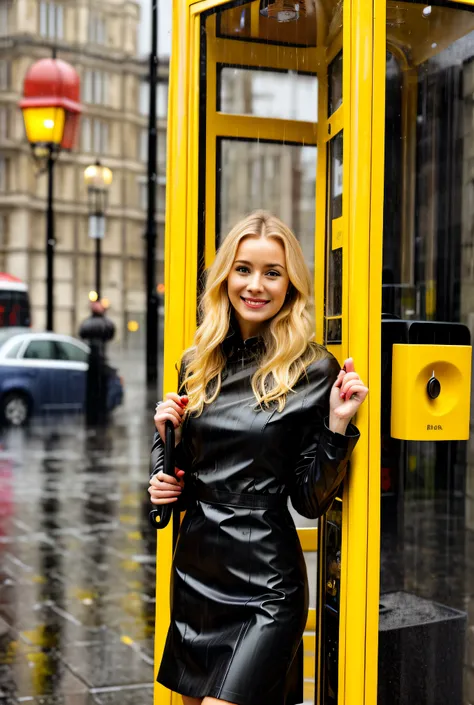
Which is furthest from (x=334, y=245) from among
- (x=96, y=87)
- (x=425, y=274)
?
(x=96, y=87)

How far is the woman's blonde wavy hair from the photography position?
2.44m

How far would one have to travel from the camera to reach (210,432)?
8.00 feet

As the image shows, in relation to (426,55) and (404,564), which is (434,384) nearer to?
(426,55)

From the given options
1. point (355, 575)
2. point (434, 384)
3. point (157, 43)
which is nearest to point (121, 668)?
point (355, 575)

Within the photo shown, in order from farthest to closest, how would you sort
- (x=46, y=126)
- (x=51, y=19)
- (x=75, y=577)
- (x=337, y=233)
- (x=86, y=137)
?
(x=86, y=137) < (x=51, y=19) < (x=46, y=126) < (x=75, y=577) < (x=337, y=233)

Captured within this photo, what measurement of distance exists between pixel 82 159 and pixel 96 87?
1.07 metres

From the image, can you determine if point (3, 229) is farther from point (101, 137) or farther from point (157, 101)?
point (157, 101)

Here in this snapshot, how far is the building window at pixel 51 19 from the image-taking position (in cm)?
1175

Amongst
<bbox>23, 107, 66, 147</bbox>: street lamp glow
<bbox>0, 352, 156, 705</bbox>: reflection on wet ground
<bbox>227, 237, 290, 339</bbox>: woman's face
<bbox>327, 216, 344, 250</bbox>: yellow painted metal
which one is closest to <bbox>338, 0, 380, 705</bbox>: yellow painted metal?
<bbox>327, 216, 344, 250</bbox>: yellow painted metal

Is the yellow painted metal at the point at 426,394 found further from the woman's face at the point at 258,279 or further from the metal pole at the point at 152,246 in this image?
the metal pole at the point at 152,246

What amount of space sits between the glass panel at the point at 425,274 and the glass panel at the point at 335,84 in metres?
0.17

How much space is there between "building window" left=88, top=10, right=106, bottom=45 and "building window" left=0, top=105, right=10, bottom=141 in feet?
5.45

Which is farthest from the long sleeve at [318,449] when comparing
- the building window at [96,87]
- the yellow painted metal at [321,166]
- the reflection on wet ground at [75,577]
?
the building window at [96,87]

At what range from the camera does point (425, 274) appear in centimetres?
445
